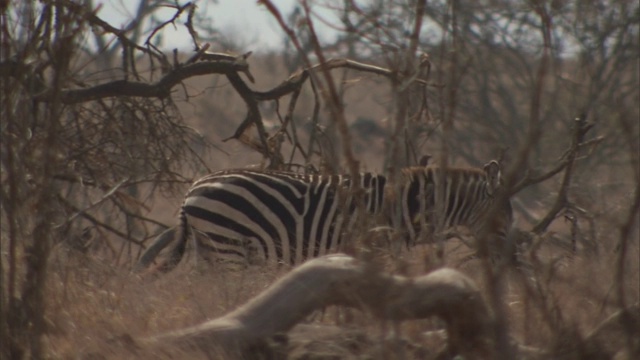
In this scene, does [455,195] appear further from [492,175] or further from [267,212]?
[267,212]

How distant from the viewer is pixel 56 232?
217 inches

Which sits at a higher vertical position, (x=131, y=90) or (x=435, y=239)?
(x=131, y=90)

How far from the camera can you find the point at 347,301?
13.0 feet

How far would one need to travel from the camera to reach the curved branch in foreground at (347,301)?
3773mm

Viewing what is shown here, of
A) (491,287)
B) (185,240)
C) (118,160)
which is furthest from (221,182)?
(491,287)

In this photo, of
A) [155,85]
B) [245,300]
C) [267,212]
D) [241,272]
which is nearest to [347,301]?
[245,300]

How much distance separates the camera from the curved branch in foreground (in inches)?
149

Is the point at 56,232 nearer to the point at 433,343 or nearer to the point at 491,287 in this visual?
the point at 433,343

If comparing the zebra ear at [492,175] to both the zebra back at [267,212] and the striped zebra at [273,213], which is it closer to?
the striped zebra at [273,213]

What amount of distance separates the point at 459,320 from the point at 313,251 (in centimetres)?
275

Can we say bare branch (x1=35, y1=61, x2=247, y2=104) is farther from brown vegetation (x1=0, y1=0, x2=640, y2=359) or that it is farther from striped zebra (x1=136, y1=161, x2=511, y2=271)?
striped zebra (x1=136, y1=161, x2=511, y2=271)

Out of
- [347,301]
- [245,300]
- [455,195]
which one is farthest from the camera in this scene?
[455,195]

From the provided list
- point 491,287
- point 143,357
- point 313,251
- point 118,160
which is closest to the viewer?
point 491,287

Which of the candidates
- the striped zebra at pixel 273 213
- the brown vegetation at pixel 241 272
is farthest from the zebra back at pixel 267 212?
the brown vegetation at pixel 241 272
